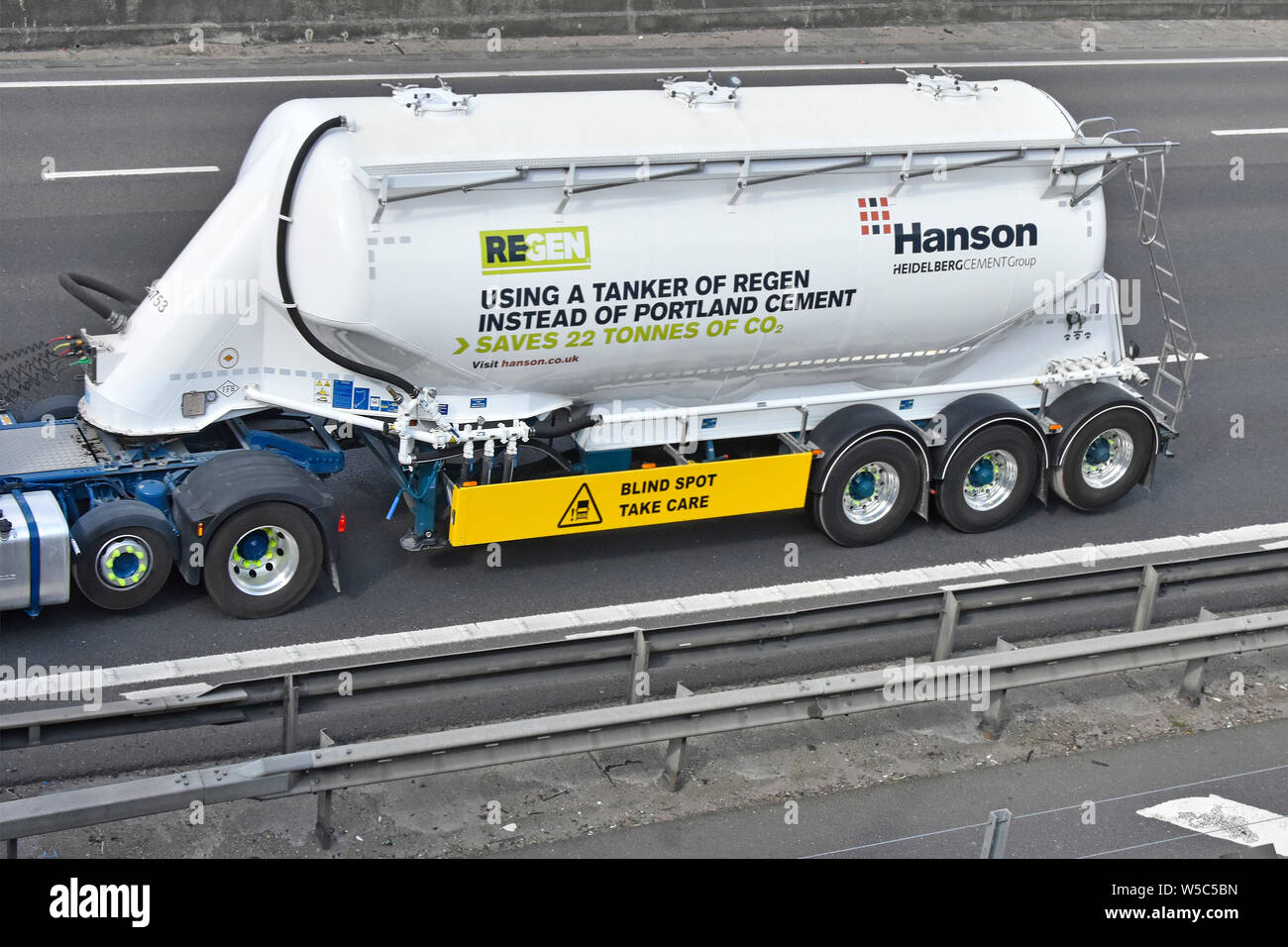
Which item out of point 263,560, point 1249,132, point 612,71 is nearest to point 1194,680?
point 263,560

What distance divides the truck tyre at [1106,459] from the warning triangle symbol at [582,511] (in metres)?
3.93

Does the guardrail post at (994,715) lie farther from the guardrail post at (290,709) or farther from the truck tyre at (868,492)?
the guardrail post at (290,709)

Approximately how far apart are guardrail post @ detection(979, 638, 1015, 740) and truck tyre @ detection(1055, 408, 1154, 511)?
3.28m

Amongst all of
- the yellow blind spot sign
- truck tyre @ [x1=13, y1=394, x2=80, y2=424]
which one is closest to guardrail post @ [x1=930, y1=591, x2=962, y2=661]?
the yellow blind spot sign

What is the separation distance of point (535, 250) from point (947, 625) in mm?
3618

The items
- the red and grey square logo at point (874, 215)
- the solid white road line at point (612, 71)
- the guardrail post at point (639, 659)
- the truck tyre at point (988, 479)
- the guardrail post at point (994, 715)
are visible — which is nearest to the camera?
the guardrail post at point (639, 659)

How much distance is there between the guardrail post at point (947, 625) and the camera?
10273mm

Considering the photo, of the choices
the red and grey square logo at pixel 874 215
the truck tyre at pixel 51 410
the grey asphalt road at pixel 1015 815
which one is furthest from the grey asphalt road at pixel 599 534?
the grey asphalt road at pixel 1015 815

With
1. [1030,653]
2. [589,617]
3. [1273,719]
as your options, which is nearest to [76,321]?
[589,617]

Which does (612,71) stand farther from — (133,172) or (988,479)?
(988,479)

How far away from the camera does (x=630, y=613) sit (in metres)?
11.5
